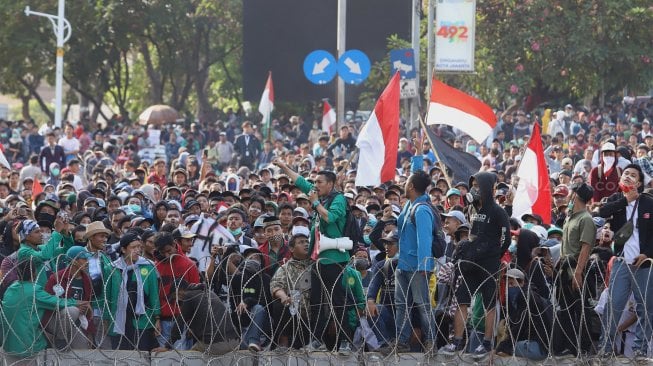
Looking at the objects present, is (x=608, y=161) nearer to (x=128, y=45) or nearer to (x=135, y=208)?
(x=135, y=208)

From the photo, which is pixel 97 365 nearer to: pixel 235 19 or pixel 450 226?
pixel 450 226

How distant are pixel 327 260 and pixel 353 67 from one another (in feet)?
47.0

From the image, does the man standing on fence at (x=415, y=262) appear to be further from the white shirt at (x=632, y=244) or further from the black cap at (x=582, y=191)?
the white shirt at (x=632, y=244)

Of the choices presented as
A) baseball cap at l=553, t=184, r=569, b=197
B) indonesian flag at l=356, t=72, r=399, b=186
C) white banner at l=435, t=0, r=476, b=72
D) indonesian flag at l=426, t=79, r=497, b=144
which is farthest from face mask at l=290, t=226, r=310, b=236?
white banner at l=435, t=0, r=476, b=72

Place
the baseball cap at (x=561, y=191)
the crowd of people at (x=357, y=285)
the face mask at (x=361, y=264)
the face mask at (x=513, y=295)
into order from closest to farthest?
the crowd of people at (x=357, y=285), the face mask at (x=513, y=295), the face mask at (x=361, y=264), the baseball cap at (x=561, y=191)

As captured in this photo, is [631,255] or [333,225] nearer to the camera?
[631,255]

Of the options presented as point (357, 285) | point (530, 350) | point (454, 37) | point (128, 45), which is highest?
point (128, 45)

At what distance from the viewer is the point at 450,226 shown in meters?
14.3

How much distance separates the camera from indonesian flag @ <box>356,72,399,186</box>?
1606 cm

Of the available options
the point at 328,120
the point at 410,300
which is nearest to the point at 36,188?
the point at 410,300

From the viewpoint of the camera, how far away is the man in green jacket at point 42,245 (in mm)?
12555

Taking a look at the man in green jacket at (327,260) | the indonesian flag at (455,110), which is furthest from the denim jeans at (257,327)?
the indonesian flag at (455,110)

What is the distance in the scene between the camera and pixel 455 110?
18500mm

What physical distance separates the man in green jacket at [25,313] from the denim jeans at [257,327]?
1478 millimetres
